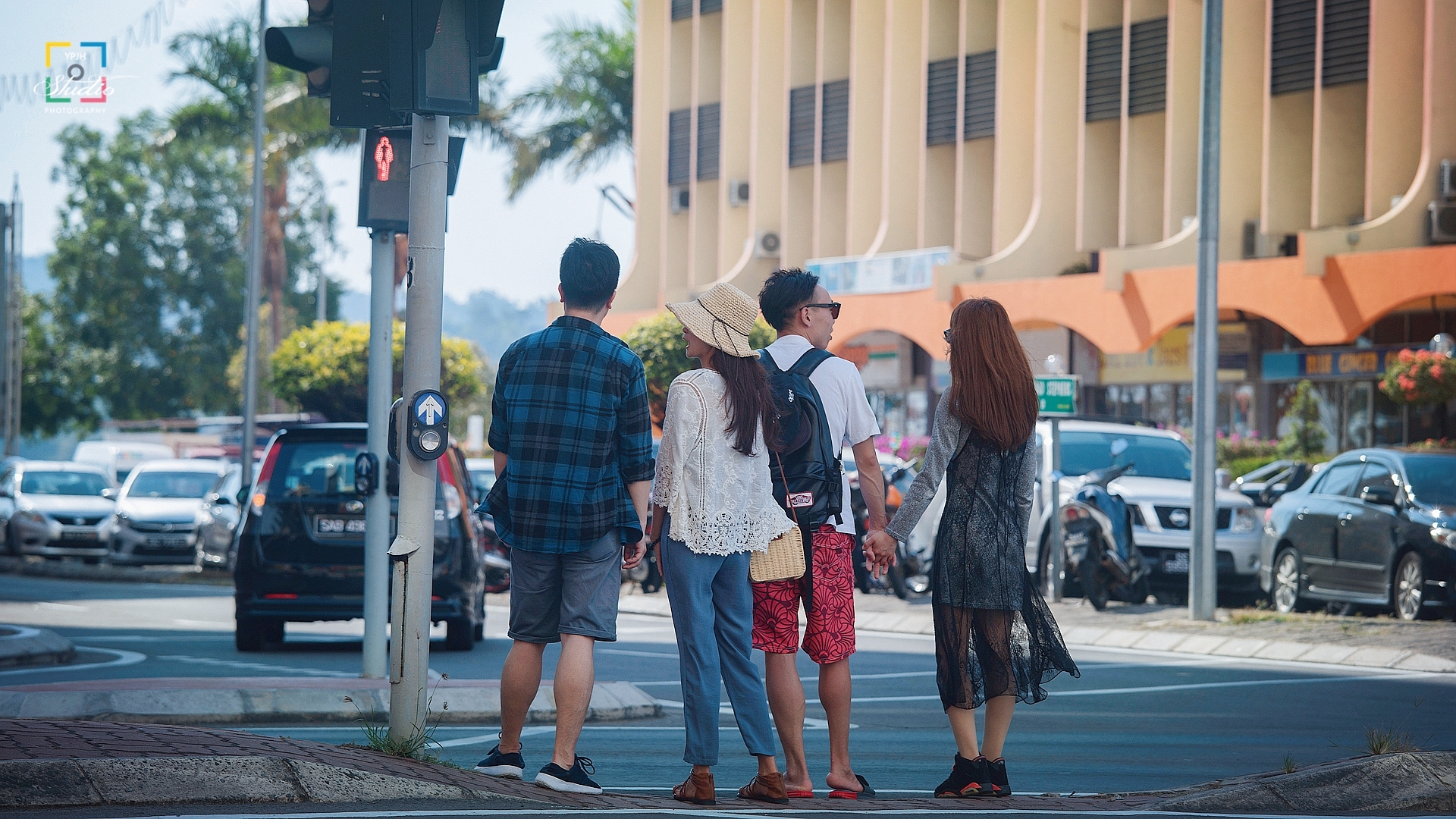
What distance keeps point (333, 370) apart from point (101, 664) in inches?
1154

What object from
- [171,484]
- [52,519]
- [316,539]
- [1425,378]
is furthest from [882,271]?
[316,539]

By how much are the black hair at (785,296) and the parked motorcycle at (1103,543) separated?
1078cm

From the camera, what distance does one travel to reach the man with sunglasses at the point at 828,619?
6727 mm

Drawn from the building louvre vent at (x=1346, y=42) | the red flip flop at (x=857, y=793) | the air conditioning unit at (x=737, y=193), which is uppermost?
the building louvre vent at (x=1346, y=42)

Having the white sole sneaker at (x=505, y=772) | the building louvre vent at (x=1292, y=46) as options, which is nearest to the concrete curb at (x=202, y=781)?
the white sole sneaker at (x=505, y=772)

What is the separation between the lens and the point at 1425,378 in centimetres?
2359

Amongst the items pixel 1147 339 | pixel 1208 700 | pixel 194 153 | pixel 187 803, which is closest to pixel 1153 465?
pixel 1208 700

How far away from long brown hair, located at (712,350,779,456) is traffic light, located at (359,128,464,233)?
302 cm

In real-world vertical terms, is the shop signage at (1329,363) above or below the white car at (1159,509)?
above

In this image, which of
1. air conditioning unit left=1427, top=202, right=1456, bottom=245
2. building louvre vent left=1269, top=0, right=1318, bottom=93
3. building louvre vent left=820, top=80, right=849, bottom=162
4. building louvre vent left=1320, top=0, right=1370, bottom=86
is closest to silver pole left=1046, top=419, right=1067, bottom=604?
air conditioning unit left=1427, top=202, right=1456, bottom=245

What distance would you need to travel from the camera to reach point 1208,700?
11.1m

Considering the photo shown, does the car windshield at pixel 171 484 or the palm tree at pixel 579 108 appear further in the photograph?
the palm tree at pixel 579 108

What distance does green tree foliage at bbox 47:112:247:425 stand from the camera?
6994 cm

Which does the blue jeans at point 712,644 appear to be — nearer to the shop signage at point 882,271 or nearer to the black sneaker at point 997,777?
the black sneaker at point 997,777
